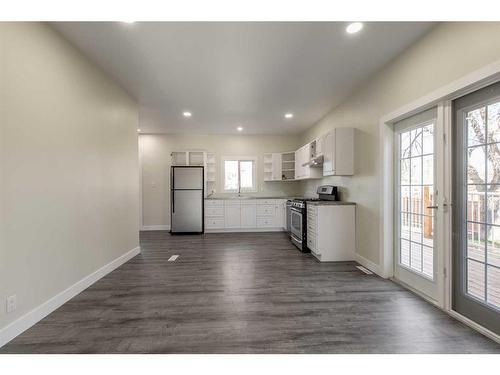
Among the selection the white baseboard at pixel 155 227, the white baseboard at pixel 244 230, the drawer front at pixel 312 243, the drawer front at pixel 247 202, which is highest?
the drawer front at pixel 247 202

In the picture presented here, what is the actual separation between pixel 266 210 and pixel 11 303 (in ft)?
16.8

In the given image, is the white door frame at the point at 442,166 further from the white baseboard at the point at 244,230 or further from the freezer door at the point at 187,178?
the freezer door at the point at 187,178

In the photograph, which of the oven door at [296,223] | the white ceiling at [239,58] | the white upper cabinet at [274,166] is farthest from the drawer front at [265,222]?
the white ceiling at [239,58]

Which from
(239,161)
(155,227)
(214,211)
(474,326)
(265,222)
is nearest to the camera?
(474,326)

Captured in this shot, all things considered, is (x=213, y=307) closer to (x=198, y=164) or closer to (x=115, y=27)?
(x=115, y=27)

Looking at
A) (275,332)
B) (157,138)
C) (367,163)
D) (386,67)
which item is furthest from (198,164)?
(275,332)

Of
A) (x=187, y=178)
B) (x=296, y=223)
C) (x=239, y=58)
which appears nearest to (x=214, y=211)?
(x=187, y=178)

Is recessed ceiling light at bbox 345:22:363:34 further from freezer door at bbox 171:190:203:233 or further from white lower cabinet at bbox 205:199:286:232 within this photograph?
freezer door at bbox 171:190:203:233

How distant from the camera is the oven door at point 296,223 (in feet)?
15.0

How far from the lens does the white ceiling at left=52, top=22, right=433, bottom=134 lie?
2.27m

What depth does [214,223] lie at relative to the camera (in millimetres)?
6336

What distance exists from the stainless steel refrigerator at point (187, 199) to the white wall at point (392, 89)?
3235 mm

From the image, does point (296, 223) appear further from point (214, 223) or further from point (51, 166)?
A: point (51, 166)

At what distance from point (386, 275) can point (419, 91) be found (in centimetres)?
217
